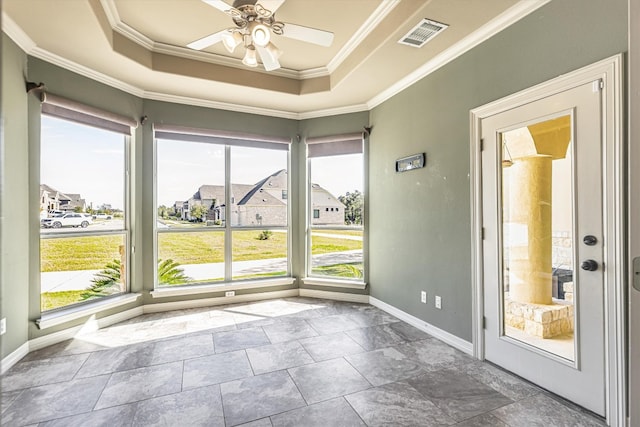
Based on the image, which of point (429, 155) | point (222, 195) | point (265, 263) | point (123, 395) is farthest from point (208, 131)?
point (123, 395)

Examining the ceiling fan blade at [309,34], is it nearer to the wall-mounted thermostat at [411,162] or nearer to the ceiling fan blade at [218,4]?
the ceiling fan blade at [218,4]

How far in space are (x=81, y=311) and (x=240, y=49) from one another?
10.5 feet

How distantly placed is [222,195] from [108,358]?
7.67 ft

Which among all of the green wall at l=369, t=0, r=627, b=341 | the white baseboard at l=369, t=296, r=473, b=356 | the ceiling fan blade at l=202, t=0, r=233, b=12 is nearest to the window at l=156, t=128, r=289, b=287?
the green wall at l=369, t=0, r=627, b=341

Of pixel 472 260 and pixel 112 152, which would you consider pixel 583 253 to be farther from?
pixel 112 152

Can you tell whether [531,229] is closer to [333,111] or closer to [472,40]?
[472,40]

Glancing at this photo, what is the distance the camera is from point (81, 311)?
362 cm

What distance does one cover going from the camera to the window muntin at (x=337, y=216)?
4867 mm

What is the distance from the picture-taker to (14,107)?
2.96m

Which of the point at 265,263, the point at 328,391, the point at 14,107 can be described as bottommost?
the point at 328,391

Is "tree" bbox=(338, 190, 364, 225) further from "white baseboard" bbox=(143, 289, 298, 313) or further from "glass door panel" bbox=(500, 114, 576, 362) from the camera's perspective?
"glass door panel" bbox=(500, 114, 576, 362)

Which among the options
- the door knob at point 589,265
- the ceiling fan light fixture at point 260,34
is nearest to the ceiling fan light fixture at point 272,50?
the ceiling fan light fixture at point 260,34

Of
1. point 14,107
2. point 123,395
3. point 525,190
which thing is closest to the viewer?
point 123,395

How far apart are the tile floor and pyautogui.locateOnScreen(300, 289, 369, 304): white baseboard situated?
93 centimetres
